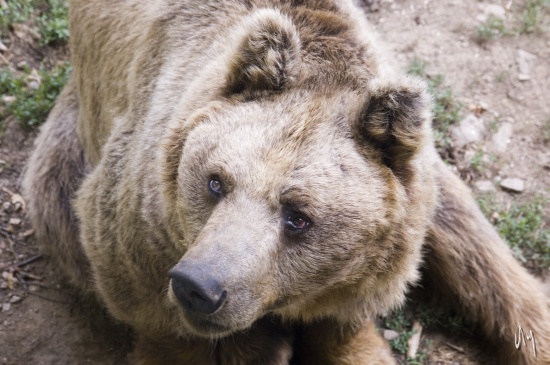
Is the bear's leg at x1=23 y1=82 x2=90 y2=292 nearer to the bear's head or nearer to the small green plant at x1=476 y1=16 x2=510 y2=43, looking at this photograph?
the bear's head

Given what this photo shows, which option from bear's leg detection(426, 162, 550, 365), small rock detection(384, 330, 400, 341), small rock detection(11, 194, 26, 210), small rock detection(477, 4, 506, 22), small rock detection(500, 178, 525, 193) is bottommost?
small rock detection(11, 194, 26, 210)

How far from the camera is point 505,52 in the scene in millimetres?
6176

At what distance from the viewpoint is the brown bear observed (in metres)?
2.98

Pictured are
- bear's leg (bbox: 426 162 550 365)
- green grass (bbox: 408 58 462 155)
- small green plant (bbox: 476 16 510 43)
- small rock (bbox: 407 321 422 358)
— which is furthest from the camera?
small green plant (bbox: 476 16 510 43)

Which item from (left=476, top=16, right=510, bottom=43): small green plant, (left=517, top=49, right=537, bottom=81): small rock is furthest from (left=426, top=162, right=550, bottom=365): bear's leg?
(left=476, top=16, right=510, bottom=43): small green plant

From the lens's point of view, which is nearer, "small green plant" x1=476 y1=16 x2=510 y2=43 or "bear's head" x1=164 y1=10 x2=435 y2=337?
"bear's head" x1=164 y1=10 x2=435 y2=337

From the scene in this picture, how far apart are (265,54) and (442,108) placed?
9.57 feet

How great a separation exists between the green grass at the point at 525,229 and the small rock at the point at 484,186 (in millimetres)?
104

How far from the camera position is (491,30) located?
6.24 meters

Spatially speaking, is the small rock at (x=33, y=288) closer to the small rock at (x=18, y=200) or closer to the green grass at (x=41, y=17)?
the small rock at (x=18, y=200)

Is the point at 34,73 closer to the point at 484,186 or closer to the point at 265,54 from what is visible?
the point at 265,54

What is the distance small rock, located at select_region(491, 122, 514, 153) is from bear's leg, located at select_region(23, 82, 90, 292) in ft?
10.7

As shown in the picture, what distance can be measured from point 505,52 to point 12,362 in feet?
15.4

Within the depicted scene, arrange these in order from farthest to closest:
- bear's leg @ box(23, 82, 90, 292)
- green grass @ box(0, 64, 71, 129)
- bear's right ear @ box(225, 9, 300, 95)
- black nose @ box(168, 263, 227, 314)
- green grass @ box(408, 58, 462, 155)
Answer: green grass @ box(0, 64, 71, 129), green grass @ box(408, 58, 462, 155), bear's leg @ box(23, 82, 90, 292), bear's right ear @ box(225, 9, 300, 95), black nose @ box(168, 263, 227, 314)
